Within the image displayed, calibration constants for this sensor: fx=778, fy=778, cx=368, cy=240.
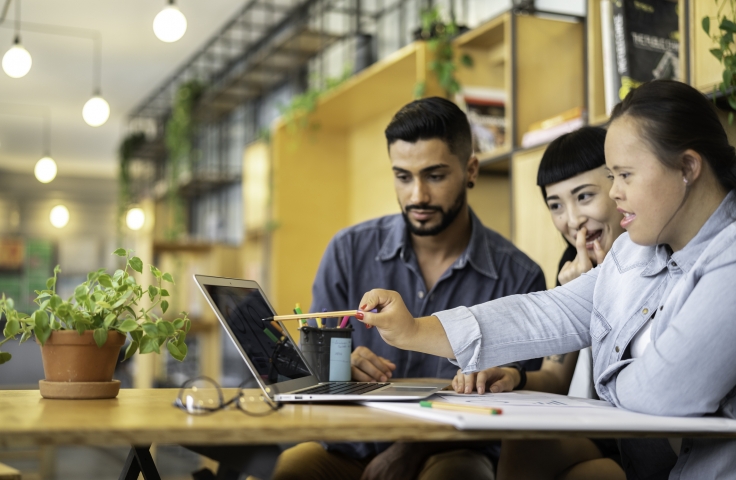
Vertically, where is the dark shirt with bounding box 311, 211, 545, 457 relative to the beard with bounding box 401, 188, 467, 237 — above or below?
below

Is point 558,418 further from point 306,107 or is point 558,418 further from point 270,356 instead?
point 306,107

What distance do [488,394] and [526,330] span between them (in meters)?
0.15

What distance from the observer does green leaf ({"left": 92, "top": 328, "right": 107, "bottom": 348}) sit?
1.42 meters

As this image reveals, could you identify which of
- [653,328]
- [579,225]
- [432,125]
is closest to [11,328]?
[653,328]

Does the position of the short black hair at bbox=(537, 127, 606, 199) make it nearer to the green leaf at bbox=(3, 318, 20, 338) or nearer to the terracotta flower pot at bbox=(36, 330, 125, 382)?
the terracotta flower pot at bbox=(36, 330, 125, 382)

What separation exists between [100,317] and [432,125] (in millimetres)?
1153

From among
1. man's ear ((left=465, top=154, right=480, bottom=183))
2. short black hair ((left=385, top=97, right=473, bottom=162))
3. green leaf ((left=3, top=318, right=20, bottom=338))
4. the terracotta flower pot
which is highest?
short black hair ((left=385, top=97, right=473, bottom=162))

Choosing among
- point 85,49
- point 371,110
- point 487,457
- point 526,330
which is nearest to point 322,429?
point 526,330

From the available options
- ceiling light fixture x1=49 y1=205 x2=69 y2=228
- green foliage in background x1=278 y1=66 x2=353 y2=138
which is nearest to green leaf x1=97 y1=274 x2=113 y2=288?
green foliage in background x1=278 y1=66 x2=353 y2=138

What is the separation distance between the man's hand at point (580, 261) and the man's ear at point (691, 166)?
59 cm

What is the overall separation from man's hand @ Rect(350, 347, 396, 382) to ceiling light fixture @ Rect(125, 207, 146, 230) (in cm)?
859

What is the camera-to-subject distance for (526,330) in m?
1.59

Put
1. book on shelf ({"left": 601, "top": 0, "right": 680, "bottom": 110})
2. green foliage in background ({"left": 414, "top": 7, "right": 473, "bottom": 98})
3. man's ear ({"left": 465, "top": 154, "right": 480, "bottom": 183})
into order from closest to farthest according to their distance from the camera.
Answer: man's ear ({"left": 465, "top": 154, "right": 480, "bottom": 183}), book on shelf ({"left": 601, "top": 0, "right": 680, "bottom": 110}), green foliage in background ({"left": 414, "top": 7, "right": 473, "bottom": 98})

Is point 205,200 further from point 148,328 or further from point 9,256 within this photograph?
point 148,328
